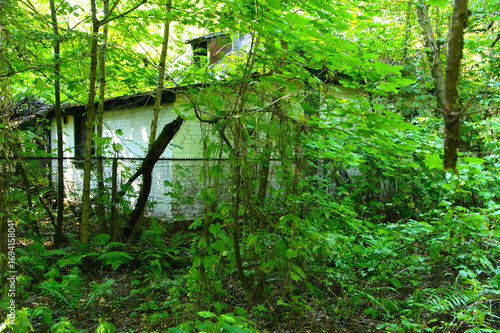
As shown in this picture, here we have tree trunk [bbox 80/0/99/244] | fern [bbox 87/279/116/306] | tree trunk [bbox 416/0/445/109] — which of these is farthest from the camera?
tree trunk [bbox 416/0/445/109]

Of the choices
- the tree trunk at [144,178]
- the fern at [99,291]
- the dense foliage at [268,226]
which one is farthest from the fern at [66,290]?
the tree trunk at [144,178]

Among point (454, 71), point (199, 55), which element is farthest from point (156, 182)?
point (454, 71)

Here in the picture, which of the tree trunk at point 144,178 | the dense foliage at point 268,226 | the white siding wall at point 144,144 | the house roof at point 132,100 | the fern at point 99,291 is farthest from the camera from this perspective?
the house roof at point 132,100

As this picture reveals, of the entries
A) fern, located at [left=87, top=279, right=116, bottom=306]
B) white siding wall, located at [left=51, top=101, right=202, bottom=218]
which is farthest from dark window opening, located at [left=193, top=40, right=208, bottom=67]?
fern, located at [left=87, top=279, right=116, bottom=306]

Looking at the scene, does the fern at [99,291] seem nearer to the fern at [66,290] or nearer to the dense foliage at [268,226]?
the dense foliage at [268,226]

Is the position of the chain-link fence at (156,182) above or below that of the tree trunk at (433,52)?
below

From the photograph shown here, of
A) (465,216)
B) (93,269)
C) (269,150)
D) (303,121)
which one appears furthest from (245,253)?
(93,269)

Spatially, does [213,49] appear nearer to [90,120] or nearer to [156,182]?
[156,182]

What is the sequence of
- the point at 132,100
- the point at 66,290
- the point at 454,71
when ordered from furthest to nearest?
the point at 132,100
the point at 66,290
the point at 454,71

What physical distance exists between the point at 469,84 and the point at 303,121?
6796 mm

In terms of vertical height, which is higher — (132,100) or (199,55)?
(199,55)

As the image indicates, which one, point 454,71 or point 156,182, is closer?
point 454,71

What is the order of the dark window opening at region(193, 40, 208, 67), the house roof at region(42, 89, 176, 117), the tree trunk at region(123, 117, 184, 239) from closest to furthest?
the tree trunk at region(123, 117, 184, 239)
the dark window opening at region(193, 40, 208, 67)
the house roof at region(42, 89, 176, 117)

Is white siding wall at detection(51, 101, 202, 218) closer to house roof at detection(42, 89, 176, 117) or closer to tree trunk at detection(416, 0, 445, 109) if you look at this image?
house roof at detection(42, 89, 176, 117)
